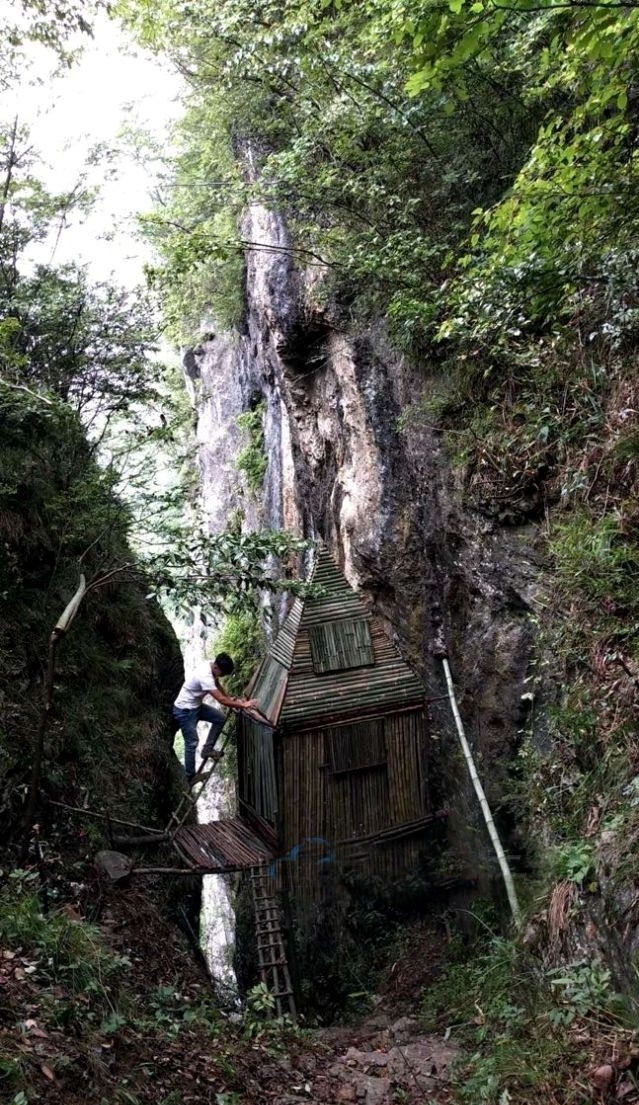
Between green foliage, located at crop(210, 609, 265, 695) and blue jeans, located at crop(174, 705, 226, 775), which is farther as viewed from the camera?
green foliage, located at crop(210, 609, 265, 695)

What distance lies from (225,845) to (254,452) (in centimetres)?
1013

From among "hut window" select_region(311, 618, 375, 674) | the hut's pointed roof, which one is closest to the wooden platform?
the hut's pointed roof

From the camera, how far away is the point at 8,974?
4.41 meters

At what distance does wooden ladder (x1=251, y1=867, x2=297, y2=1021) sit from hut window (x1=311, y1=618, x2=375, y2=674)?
232 cm

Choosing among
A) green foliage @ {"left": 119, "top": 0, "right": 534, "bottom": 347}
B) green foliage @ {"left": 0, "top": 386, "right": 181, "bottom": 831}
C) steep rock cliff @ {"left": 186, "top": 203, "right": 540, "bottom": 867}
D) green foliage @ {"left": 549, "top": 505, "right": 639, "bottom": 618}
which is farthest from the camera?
green foliage @ {"left": 119, "top": 0, "right": 534, "bottom": 347}

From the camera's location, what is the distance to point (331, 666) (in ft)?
29.8

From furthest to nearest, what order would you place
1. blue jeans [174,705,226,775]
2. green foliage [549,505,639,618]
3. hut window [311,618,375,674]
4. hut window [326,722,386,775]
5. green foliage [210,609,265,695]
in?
green foliage [210,609,265,695] < blue jeans [174,705,226,775] < hut window [311,618,375,674] < hut window [326,722,386,775] < green foliage [549,505,639,618]

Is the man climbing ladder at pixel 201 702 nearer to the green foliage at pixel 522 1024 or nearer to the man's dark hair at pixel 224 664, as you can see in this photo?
the man's dark hair at pixel 224 664

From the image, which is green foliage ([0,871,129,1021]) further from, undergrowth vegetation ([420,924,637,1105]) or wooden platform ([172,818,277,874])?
wooden platform ([172,818,277,874])

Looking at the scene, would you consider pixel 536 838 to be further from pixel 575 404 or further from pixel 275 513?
pixel 275 513

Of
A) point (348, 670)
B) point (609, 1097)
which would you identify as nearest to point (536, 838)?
point (348, 670)

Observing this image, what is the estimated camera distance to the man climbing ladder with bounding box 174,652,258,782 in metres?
9.62

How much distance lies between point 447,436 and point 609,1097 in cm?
699

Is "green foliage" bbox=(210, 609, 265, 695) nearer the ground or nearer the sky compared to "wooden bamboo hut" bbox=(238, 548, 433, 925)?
nearer the sky
